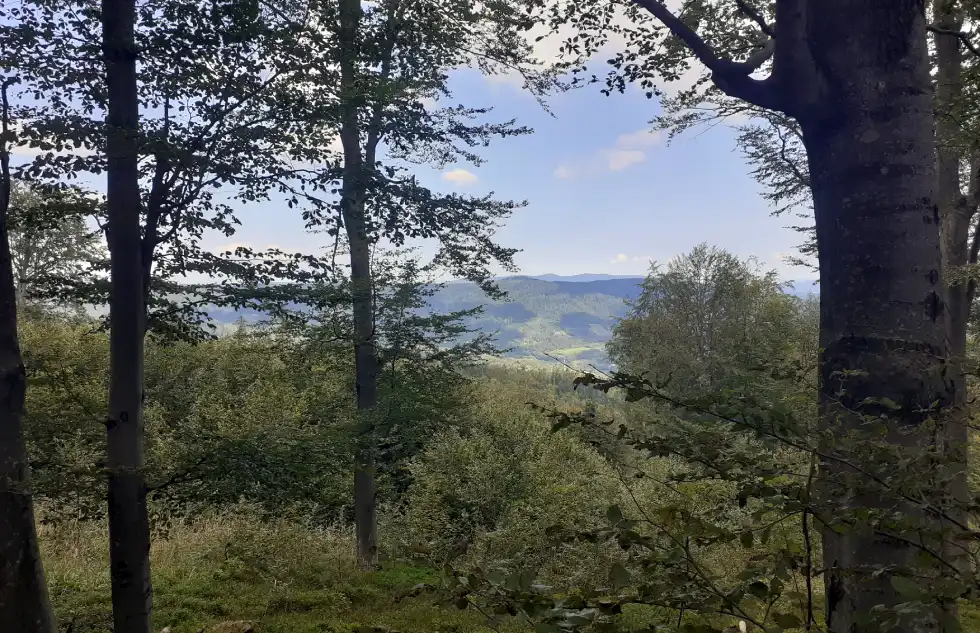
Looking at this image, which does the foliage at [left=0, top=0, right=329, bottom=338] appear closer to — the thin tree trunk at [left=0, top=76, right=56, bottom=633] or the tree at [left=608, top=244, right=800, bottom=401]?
the thin tree trunk at [left=0, top=76, right=56, bottom=633]

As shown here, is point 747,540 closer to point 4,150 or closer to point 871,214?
point 871,214

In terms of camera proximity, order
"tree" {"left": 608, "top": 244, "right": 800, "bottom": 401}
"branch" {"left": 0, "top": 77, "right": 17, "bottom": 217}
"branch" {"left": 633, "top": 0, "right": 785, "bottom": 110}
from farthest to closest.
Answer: "tree" {"left": 608, "top": 244, "right": 800, "bottom": 401} < "branch" {"left": 0, "top": 77, "right": 17, "bottom": 217} < "branch" {"left": 633, "top": 0, "right": 785, "bottom": 110}

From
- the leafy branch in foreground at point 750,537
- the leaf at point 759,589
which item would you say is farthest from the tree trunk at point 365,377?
the leaf at point 759,589

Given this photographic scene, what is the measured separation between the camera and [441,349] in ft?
29.2

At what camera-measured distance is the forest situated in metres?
1.33

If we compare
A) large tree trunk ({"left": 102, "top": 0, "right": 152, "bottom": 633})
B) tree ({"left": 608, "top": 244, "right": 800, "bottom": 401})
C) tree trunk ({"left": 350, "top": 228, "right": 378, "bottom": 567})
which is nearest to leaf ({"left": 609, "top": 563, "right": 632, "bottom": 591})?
large tree trunk ({"left": 102, "top": 0, "right": 152, "bottom": 633})

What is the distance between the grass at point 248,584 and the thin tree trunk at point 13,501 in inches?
64.7

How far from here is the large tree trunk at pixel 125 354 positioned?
3420 mm

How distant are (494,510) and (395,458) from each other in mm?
2842

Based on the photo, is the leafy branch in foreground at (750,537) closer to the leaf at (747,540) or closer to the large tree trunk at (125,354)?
the leaf at (747,540)

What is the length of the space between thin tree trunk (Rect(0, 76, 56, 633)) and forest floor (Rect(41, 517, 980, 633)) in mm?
922

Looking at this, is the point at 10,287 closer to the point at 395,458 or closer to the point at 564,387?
the point at 395,458

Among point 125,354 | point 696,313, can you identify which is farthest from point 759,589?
point 696,313

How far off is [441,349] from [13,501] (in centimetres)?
597
